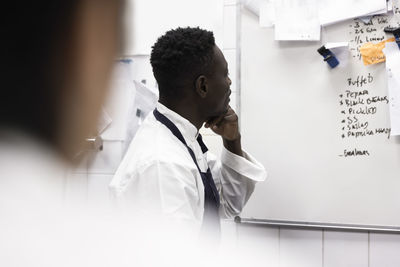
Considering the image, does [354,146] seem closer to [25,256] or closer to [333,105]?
[333,105]

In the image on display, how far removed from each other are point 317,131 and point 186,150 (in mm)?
605

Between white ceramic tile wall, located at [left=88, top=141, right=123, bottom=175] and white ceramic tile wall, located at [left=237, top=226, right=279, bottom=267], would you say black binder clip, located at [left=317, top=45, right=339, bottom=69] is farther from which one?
white ceramic tile wall, located at [left=88, top=141, right=123, bottom=175]

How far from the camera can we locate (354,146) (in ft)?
4.81

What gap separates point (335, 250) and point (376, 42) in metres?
0.77

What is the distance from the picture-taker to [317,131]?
1514 mm

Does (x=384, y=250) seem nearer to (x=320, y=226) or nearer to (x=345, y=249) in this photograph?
(x=345, y=249)

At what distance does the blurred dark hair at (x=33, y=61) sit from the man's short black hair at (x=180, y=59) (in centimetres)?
93

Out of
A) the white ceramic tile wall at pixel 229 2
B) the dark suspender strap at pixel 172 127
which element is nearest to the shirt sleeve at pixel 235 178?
the dark suspender strap at pixel 172 127

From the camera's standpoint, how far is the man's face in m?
1.23

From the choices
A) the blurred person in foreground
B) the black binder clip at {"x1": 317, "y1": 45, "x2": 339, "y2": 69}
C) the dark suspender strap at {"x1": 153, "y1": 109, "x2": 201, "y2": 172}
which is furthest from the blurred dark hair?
Answer: the black binder clip at {"x1": 317, "y1": 45, "x2": 339, "y2": 69}

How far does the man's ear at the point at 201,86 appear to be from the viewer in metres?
1.19

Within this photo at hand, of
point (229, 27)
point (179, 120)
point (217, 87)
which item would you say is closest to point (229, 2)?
point (229, 27)

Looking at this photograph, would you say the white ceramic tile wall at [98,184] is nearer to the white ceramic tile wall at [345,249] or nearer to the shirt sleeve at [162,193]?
the shirt sleeve at [162,193]

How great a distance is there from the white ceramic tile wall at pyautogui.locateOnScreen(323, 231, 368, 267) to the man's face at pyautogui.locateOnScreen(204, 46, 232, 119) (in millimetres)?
658
